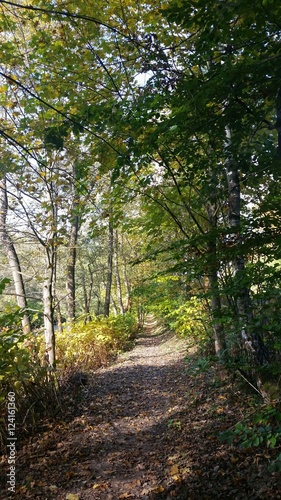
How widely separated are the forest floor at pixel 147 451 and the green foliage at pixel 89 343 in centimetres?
143

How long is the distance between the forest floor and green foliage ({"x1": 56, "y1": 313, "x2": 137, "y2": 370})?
4.70ft

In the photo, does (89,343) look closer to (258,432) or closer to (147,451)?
(147,451)

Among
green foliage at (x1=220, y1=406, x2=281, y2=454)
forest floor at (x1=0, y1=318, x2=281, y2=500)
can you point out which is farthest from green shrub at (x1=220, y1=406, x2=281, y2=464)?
forest floor at (x1=0, y1=318, x2=281, y2=500)

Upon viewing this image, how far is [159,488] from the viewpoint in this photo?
10.7ft

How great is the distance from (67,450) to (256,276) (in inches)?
135

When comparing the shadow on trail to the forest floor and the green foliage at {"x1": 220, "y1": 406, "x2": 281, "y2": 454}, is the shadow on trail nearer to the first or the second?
the forest floor

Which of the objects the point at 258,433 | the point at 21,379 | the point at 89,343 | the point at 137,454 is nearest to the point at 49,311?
the point at 21,379

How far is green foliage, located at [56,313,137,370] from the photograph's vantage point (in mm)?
8117

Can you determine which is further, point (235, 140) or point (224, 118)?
point (235, 140)

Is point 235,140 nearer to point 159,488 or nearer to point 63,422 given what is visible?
point 159,488

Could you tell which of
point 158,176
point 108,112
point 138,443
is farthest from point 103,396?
point 108,112

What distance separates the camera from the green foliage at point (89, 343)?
8.12 m

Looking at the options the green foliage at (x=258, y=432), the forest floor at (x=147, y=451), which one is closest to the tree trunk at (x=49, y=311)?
the forest floor at (x=147, y=451)

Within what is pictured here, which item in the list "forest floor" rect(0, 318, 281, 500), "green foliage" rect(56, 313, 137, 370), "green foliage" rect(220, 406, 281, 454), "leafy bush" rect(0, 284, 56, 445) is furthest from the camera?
"green foliage" rect(56, 313, 137, 370)
